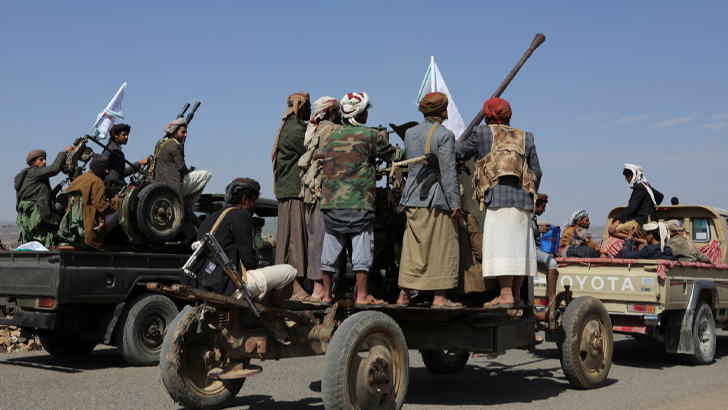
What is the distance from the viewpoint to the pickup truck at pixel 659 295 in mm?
8977

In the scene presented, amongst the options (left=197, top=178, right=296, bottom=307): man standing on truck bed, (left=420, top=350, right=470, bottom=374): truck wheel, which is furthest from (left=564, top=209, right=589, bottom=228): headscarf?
(left=197, top=178, right=296, bottom=307): man standing on truck bed

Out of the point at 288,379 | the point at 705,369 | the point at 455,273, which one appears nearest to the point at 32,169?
the point at 288,379

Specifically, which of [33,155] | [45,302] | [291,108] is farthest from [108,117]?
[291,108]

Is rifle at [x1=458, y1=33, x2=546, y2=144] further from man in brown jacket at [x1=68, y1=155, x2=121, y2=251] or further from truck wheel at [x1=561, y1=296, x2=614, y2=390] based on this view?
man in brown jacket at [x1=68, y1=155, x2=121, y2=251]

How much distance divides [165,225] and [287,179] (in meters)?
3.08

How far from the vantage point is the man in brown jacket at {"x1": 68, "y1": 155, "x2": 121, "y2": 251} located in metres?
8.85

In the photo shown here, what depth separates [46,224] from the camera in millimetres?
10516

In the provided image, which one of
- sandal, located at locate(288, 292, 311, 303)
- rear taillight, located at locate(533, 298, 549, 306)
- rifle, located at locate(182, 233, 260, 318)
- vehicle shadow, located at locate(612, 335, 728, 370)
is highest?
rifle, located at locate(182, 233, 260, 318)

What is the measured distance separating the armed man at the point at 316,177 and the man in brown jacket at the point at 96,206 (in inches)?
133

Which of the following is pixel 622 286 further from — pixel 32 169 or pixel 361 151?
pixel 32 169

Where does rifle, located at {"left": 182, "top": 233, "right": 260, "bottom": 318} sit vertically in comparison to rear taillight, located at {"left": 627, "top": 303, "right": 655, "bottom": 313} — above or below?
above

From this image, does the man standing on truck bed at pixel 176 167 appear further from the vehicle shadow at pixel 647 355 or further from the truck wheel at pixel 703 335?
the truck wheel at pixel 703 335

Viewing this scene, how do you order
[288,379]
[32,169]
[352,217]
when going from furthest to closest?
[32,169] → [288,379] → [352,217]

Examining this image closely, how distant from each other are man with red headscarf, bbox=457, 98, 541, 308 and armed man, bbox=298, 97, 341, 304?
1.13 meters
